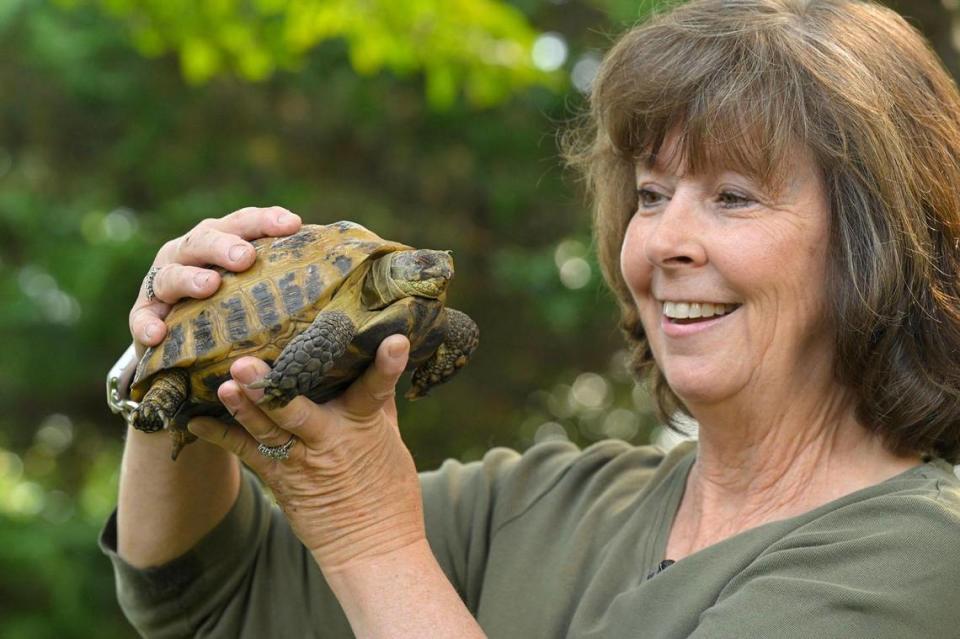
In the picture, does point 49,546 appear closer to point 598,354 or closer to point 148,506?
point 598,354

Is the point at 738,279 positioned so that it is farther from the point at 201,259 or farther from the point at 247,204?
the point at 247,204

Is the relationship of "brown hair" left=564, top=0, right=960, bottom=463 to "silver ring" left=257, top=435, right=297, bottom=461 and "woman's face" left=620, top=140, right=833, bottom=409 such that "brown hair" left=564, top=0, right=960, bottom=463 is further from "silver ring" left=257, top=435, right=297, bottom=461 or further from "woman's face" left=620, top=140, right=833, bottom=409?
"silver ring" left=257, top=435, right=297, bottom=461

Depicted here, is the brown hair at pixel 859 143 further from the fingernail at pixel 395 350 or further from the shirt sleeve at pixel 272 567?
the shirt sleeve at pixel 272 567

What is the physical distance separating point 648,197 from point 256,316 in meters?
0.98

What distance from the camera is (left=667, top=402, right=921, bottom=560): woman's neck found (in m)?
2.76

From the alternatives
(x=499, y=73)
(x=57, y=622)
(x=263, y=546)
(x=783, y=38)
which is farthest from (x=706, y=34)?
(x=57, y=622)

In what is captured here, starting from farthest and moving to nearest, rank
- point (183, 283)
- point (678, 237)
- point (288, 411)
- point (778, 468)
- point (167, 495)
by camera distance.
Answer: point (167, 495) → point (778, 468) → point (678, 237) → point (183, 283) → point (288, 411)

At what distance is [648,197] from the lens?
289cm

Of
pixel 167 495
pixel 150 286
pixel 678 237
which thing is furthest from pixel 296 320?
pixel 678 237

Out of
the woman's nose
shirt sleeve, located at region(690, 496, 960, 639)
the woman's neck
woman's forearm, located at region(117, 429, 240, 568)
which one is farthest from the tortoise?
shirt sleeve, located at region(690, 496, 960, 639)

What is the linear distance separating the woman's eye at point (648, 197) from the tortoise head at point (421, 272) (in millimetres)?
532

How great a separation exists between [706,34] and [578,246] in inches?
173

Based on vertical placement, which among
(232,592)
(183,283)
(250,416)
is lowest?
(232,592)

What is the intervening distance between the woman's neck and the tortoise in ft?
2.50
